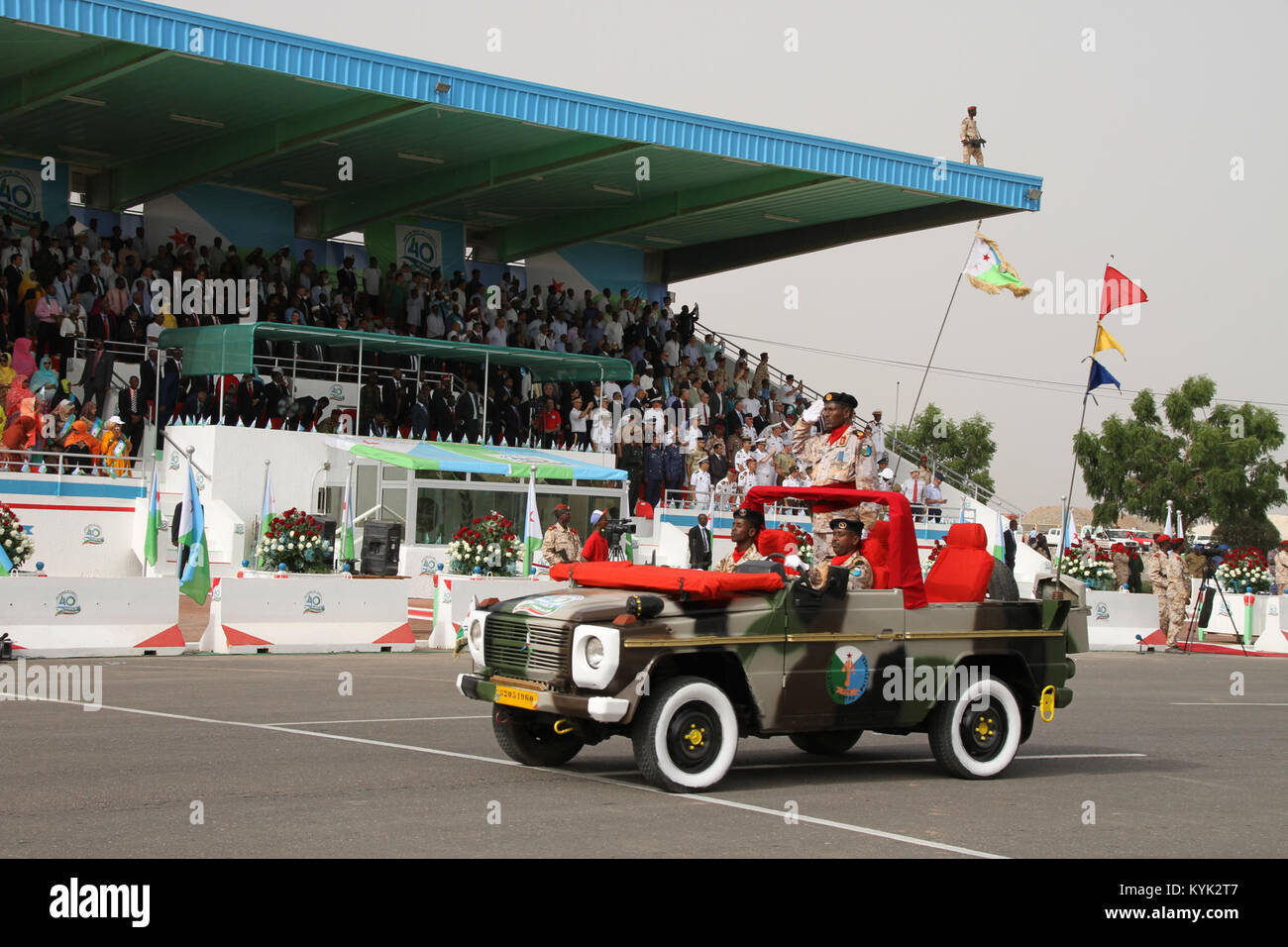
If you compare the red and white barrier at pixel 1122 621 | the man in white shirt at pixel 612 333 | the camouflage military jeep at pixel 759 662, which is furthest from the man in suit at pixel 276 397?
the camouflage military jeep at pixel 759 662

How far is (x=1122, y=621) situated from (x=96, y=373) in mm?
20046

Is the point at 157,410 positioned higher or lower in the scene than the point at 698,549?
higher

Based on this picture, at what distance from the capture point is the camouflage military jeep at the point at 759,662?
352 inches

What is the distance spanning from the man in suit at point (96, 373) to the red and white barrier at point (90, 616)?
37.2 feet

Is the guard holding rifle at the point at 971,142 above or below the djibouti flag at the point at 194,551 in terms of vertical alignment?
above

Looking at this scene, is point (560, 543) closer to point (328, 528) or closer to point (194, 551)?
point (194, 551)

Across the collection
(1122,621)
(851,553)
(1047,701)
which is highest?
(851,553)

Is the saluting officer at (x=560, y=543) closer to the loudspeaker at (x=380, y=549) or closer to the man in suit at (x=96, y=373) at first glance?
the loudspeaker at (x=380, y=549)

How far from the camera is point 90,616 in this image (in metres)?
17.8

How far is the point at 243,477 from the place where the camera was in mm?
28922

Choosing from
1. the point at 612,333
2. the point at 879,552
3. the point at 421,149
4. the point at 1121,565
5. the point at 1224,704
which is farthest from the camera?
the point at 612,333

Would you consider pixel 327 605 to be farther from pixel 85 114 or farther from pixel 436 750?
pixel 85 114

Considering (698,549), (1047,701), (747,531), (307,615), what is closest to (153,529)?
(307,615)
